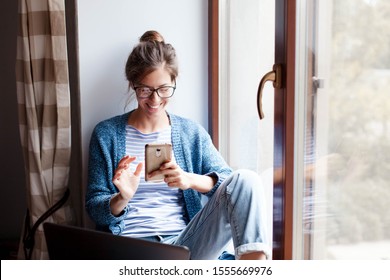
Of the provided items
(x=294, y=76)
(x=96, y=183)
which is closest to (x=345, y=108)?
(x=294, y=76)

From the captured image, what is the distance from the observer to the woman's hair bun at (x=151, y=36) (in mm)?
1573

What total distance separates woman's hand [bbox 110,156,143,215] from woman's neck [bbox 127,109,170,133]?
0.18 m

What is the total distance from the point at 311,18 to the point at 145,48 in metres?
0.52

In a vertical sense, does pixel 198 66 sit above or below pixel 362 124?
above

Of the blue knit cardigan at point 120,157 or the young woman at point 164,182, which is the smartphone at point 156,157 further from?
the blue knit cardigan at point 120,157

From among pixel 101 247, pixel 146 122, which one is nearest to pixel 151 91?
pixel 146 122

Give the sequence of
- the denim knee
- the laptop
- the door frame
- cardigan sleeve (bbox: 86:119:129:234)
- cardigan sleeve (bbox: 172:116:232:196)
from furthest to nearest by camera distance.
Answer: cardigan sleeve (bbox: 172:116:232:196) → cardigan sleeve (bbox: 86:119:129:234) → the denim knee → the door frame → the laptop

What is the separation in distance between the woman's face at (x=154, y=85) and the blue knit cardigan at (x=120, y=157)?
0.36 feet

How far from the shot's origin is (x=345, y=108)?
102cm

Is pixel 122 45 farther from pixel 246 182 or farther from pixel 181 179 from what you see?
pixel 246 182

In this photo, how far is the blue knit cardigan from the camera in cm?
147

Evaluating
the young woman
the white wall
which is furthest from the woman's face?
the white wall

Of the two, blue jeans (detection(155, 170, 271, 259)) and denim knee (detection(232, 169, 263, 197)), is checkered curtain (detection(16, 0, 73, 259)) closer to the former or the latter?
blue jeans (detection(155, 170, 271, 259))
